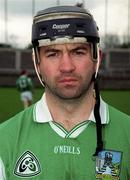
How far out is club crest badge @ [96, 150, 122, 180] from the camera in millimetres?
2701

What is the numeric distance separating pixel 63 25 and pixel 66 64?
0.21 metres

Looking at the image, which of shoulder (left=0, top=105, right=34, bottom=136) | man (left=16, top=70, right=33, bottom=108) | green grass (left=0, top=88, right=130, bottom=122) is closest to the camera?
shoulder (left=0, top=105, right=34, bottom=136)

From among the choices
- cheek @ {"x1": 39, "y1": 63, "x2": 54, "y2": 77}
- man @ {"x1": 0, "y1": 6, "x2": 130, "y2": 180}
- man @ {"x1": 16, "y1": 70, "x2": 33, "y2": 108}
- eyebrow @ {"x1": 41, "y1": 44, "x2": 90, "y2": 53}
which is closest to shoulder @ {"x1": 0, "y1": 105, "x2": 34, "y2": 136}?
man @ {"x1": 0, "y1": 6, "x2": 130, "y2": 180}

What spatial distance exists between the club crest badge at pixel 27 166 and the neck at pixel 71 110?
26cm

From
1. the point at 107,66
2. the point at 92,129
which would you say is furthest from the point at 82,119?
the point at 107,66

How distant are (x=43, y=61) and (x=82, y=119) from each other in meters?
0.37

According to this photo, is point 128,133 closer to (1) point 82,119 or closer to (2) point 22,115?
(1) point 82,119

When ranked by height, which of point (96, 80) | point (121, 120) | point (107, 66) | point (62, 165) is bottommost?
point (107, 66)

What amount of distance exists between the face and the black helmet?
0.16 ft

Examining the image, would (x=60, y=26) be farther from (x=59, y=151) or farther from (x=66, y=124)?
(x=59, y=151)

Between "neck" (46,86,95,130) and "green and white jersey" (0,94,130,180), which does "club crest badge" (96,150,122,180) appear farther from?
"neck" (46,86,95,130)

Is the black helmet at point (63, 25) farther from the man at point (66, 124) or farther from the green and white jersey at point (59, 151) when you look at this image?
the green and white jersey at point (59, 151)

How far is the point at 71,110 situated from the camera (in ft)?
9.36

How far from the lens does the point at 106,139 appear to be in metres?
2.76
